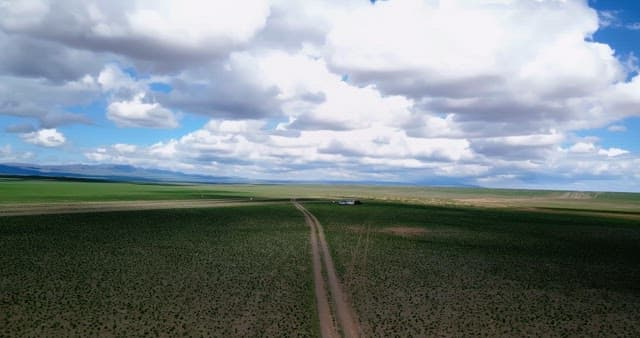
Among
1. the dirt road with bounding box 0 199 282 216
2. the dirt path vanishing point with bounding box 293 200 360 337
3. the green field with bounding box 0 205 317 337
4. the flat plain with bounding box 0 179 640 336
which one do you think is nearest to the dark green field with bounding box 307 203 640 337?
the flat plain with bounding box 0 179 640 336

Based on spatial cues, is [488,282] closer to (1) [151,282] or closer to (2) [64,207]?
(1) [151,282]

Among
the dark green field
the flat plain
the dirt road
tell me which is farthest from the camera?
the dirt road

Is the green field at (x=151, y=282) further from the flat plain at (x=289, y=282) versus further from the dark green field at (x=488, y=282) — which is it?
the dark green field at (x=488, y=282)

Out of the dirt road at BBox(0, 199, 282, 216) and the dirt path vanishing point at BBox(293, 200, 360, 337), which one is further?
the dirt road at BBox(0, 199, 282, 216)

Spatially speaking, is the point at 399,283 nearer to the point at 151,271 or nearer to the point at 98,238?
the point at 151,271

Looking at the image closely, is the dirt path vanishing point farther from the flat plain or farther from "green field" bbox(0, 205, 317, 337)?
"green field" bbox(0, 205, 317, 337)

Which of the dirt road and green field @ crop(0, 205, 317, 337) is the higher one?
the dirt road

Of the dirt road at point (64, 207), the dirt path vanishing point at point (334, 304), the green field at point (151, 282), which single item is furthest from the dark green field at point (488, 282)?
the dirt road at point (64, 207)

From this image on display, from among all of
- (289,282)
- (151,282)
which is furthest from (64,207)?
(289,282)
